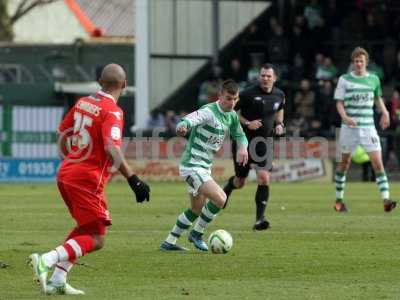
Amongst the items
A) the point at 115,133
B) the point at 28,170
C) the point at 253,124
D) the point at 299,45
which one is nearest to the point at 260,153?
the point at 253,124

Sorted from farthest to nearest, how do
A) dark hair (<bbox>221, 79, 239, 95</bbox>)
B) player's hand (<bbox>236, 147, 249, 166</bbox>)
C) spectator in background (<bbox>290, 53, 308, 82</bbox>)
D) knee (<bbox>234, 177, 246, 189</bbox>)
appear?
spectator in background (<bbox>290, 53, 308, 82</bbox>) → knee (<bbox>234, 177, 246, 189</bbox>) → player's hand (<bbox>236, 147, 249, 166</bbox>) → dark hair (<bbox>221, 79, 239, 95</bbox>)

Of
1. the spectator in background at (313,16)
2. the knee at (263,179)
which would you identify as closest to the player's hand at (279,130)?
the knee at (263,179)

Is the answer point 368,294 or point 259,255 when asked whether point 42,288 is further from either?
point 259,255

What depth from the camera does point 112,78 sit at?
10.6 m

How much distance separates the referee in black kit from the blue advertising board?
12.8 m

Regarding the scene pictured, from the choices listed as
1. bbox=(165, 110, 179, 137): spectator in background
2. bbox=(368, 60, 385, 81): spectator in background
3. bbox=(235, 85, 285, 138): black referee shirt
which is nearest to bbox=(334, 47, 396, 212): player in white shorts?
bbox=(235, 85, 285, 138): black referee shirt

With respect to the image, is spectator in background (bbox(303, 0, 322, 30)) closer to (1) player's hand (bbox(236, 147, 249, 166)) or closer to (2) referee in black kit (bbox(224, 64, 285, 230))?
(2) referee in black kit (bbox(224, 64, 285, 230))

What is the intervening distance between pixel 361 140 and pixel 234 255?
607cm

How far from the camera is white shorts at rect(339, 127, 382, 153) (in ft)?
61.9

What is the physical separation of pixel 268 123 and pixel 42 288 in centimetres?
739

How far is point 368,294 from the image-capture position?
10.5 m

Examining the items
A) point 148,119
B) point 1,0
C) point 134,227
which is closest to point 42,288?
point 134,227

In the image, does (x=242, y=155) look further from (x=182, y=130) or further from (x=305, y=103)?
(x=305, y=103)

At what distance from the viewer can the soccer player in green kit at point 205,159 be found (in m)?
13.7
